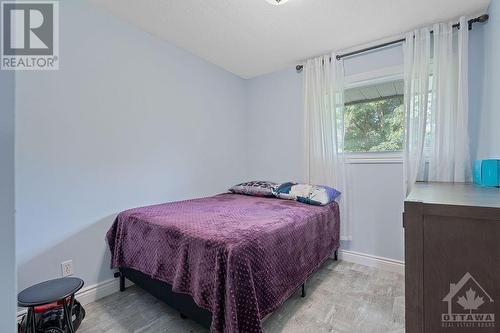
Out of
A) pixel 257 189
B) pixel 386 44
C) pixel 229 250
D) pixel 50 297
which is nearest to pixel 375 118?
pixel 386 44

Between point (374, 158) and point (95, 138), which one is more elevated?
point (95, 138)

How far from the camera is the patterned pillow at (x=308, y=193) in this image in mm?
Answer: 2307

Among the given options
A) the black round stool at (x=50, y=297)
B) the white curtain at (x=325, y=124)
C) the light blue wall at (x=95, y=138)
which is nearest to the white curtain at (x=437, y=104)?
the white curtain at (x=325, y=124)

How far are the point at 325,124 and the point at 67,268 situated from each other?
2.70 meters

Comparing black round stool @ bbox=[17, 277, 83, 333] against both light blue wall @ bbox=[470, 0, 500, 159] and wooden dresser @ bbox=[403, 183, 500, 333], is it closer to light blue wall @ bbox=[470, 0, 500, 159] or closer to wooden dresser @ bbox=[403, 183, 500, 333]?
wooden dresser @ bbox=[403, 183, 500, 333]

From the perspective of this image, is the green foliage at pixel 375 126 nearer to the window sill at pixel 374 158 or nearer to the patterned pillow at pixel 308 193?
the window sill at pixel 374 158

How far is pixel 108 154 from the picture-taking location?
200 cm

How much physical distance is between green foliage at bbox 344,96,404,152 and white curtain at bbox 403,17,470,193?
0.21 metres

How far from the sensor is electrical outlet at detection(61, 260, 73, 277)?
1.74 metres

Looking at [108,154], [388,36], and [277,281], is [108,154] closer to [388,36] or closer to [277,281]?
[277,281]

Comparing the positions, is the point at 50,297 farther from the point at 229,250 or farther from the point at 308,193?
the point at 308,193

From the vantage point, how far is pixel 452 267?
85 cm

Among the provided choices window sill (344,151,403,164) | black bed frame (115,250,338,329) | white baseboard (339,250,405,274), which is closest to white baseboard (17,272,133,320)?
black bed frame (115,250,338,329)

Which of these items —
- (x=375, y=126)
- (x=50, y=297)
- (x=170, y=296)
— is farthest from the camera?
(x=375, y=126)
